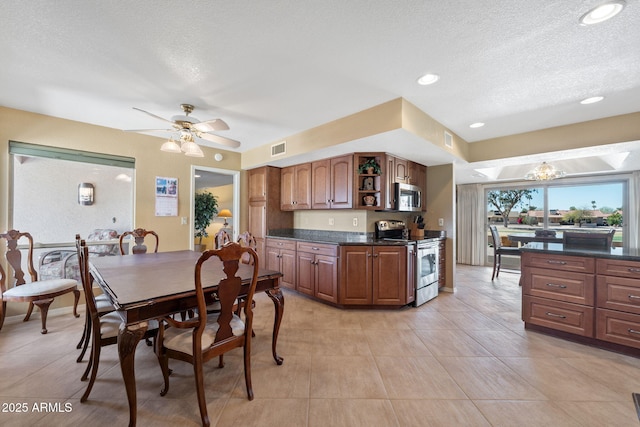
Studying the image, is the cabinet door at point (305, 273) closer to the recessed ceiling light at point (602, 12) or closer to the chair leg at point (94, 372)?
the chair leg at point (94, 372)

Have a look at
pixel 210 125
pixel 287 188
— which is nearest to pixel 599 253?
pixel 210 125

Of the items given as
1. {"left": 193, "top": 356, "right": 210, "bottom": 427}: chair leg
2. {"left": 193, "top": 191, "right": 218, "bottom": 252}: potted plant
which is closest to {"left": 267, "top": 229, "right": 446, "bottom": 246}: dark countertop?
Result: {"left": 193, "top": 191, "right": 218, "bottom": 252}: potted plant

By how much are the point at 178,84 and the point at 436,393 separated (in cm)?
330

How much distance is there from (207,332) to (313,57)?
6.96ft

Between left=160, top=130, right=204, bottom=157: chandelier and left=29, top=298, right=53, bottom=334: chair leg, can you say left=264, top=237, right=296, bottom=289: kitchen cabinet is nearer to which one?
left=160, top=130, right=204, bottom=157: chandelier

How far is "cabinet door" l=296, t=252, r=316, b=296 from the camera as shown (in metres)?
3.73

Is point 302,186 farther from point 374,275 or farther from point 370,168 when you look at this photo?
point 374,275

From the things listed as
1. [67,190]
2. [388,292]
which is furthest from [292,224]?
[67,190]

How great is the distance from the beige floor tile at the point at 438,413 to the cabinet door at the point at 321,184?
271 centimetres

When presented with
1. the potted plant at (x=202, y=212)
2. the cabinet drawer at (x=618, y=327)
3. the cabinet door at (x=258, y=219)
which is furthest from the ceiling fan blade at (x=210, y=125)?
the cabinet drawer at (x=618, y=327)

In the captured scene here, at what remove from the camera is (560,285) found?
2.62m

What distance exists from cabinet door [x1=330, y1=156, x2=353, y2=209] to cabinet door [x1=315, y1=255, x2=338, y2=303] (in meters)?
0.82

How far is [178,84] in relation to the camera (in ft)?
7.89

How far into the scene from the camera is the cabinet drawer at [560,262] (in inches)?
97.6
